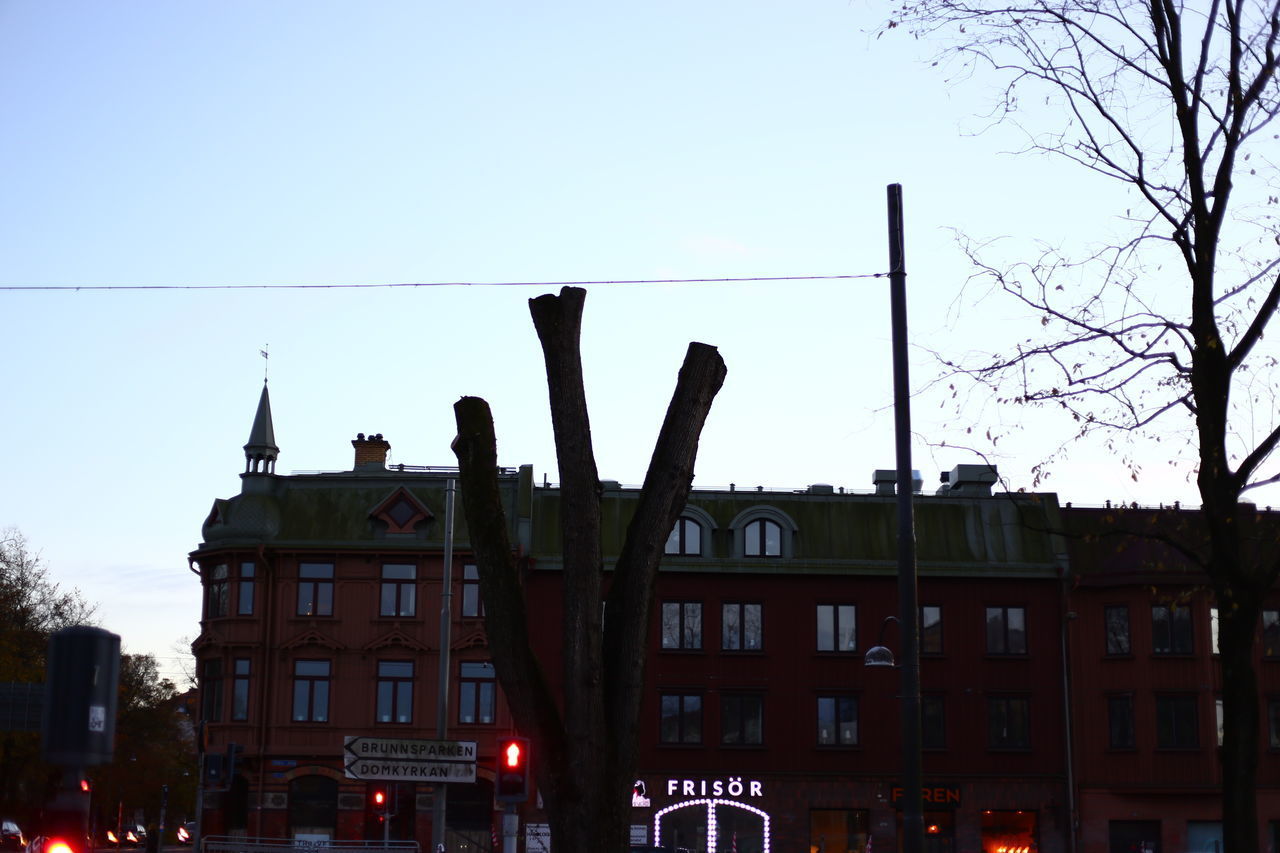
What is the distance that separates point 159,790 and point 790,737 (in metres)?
60.6

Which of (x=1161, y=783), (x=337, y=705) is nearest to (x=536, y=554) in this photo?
(x=337, y=705)

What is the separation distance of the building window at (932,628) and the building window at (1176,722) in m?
6.53

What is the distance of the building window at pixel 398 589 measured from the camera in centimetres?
4791

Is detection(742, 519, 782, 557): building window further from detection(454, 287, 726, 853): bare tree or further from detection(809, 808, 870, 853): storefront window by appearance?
detection(454, 287, 726, 853): bare tree

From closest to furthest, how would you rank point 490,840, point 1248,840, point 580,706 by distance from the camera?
1. point 580,706
2. point 1248,840
3. point 490,840

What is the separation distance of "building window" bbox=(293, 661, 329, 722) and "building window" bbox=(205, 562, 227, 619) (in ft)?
10.3

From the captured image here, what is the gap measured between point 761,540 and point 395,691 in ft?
39.2

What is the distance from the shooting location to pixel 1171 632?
46.8 m

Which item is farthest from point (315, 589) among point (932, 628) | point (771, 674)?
point (932, 628)

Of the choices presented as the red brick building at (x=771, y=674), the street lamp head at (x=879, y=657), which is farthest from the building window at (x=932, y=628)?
the street lamp head at (x=879, y=657)

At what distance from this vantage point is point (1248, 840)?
45.2ft

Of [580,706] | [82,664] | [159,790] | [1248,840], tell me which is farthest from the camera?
[159,790]

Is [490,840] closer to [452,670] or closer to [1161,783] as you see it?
[452,670]

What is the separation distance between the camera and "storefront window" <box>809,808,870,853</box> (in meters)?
46.1
